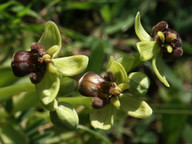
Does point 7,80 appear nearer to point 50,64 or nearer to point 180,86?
point 50,64

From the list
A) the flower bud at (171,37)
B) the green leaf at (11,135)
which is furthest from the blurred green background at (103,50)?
the flower bud at (171,37)

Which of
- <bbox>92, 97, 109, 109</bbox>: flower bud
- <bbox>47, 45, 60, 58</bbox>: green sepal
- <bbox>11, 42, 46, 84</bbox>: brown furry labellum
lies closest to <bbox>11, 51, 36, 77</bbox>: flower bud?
<bbox>11, 42, 46, 84</bbox>: brown furry labellum

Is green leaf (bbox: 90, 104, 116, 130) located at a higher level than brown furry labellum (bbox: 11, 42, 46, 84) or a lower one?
lower

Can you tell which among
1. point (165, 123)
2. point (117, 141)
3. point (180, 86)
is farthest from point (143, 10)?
point (117, 141)

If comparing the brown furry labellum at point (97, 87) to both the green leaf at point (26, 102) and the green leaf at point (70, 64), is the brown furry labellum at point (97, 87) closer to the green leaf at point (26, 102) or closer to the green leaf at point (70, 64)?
the green leaf at point (70, 64)

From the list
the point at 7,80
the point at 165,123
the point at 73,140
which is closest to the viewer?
the point at 7,80

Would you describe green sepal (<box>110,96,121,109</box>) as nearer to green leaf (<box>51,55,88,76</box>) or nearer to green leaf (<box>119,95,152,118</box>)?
green leaf (<box>119,95,152,118</box>)

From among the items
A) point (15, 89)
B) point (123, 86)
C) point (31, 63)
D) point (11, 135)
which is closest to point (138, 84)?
point (123, 86)
